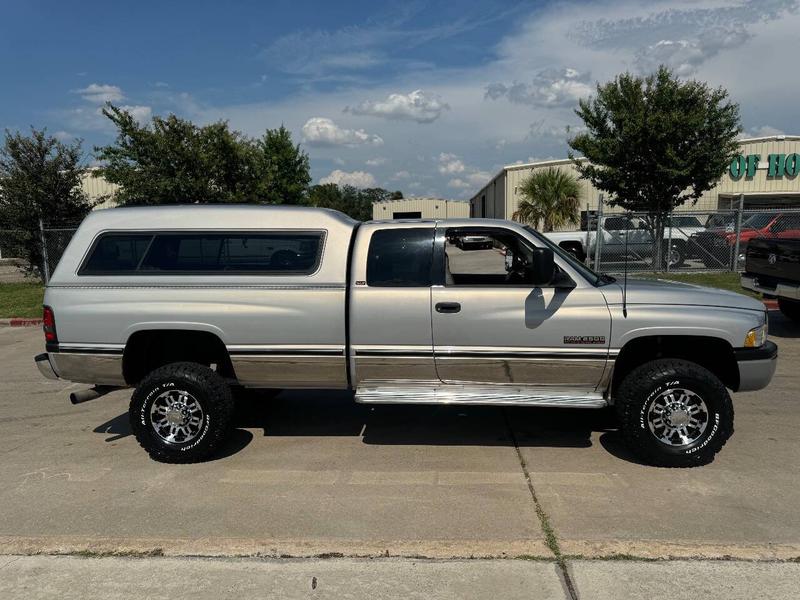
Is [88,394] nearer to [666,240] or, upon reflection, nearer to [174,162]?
[174,162]

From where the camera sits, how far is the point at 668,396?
443 centimetres

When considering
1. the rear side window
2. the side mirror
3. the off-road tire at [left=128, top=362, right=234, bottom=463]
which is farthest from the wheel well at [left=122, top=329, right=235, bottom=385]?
the side mirror

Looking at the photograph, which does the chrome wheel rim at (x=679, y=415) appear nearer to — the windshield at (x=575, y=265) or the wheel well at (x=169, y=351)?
the windshield at (x=575, y=265)

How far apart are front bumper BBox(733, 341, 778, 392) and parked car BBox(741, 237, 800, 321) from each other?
15.5 feet

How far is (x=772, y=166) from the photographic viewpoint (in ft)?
108

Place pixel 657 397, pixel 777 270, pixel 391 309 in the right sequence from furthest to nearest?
pixel 777 270 < pixel 391 309 < pixel 657 397

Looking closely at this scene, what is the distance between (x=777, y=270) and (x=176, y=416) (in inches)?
334

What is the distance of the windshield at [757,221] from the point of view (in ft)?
58.3

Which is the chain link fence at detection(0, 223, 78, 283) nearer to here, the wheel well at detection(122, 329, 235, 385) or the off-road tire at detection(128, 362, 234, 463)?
the wheel well at detection(122, 329, 235, 385)

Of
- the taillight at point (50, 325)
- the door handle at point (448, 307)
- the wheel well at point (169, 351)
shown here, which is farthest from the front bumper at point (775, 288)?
the taillight at point (50, 325)

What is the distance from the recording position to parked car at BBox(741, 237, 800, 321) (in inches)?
328

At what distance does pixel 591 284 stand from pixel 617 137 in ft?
45.8

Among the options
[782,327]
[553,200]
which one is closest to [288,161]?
[553,200]

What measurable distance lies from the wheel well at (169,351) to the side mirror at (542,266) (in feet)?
8.23
